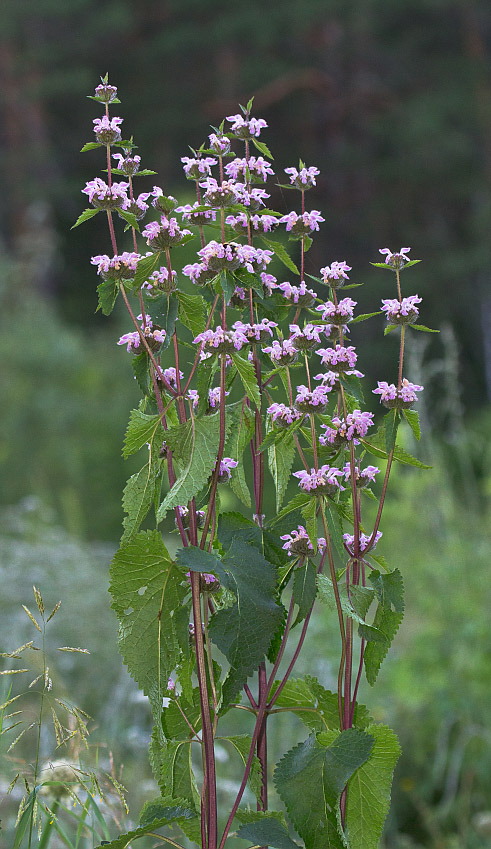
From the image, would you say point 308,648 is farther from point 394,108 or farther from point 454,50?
point 454,50

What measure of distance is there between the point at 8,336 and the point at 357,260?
23.9 feet

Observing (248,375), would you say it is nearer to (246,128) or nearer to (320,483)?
(320,483)

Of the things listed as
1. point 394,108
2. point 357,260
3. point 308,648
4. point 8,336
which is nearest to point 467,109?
point 394,108

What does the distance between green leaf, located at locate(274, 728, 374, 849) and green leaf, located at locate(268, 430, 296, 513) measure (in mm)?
226

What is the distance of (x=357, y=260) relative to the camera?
43.6 feet

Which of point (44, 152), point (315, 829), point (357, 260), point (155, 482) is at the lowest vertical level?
point (315, 829)

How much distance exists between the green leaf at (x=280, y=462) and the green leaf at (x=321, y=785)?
8.9 inches

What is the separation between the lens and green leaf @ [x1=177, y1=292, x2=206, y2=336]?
87 centimetres

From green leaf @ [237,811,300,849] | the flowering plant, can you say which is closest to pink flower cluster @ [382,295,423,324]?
the flowering plant

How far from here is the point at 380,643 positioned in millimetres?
851

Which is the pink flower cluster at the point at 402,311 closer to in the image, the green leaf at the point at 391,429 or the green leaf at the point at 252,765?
the green leaf at the point at 391,429

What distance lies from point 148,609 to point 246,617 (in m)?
0.09

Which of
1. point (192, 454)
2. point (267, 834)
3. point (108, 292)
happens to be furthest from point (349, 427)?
point (267, 834)

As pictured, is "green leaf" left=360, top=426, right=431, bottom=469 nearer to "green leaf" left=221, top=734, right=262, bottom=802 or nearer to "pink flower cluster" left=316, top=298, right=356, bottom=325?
"pink flower cluster" left=316, top=298, right=356, bottom=325
